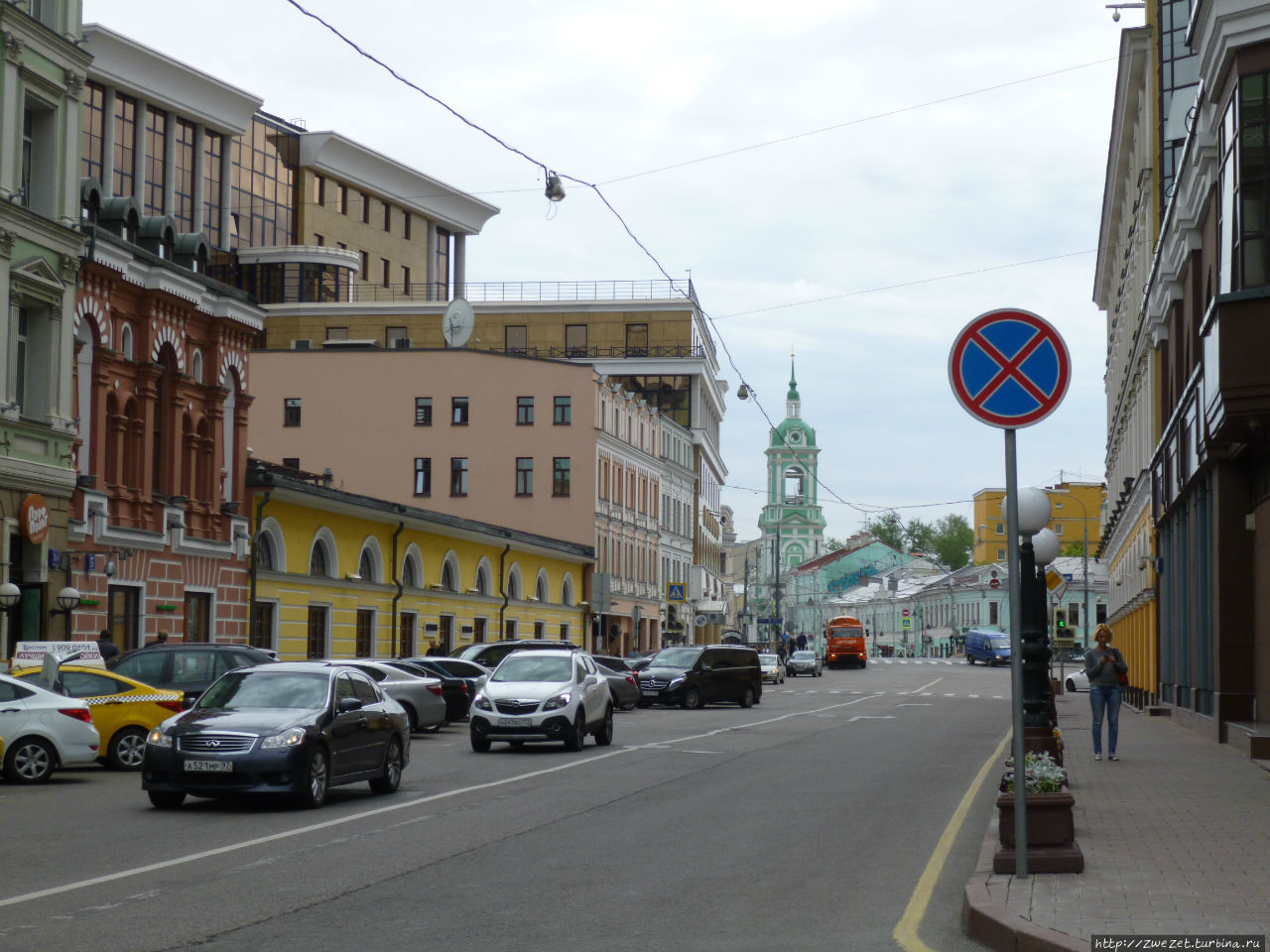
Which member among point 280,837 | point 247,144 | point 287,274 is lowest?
point 280,837

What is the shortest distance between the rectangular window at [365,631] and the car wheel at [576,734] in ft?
67.0

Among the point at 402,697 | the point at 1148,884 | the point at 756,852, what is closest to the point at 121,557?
the point at 402,697

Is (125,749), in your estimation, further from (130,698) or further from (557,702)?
(557,702)

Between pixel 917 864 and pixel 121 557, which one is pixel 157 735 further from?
pixel 121 557

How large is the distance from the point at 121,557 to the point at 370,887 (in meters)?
25.2

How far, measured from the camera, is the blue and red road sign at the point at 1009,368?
392 inches

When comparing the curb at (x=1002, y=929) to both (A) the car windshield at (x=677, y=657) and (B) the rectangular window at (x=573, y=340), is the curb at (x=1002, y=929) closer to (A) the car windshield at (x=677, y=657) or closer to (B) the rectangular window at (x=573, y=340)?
(A) the car windshield at (x=677, y=657)

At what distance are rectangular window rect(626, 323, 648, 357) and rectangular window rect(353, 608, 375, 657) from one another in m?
44.9

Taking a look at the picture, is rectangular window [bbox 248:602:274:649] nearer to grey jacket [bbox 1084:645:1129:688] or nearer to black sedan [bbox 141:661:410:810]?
black sedan [bbox 141:661:410:810]

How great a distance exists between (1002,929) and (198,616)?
104 ft

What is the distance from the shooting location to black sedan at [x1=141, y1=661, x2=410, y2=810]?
16.2 m

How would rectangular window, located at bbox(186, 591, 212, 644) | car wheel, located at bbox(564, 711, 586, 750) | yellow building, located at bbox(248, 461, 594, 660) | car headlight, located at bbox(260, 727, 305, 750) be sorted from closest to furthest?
1. car headlight, located at bbox(260, 727, 305, 750)
2. car wheel, located at bbox(564, 711, 586, 750)
3. rectangular window, located at bbox(186, 591, 212, 644)
4. yellow building, located at bbox(248, 461, 594, 660)

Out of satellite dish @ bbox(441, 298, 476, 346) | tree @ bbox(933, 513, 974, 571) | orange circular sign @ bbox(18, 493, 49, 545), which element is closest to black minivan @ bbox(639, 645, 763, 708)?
orange circular sign @ bbox(18, 493, 49, 545)

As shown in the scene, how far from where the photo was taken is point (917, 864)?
1247 cm
